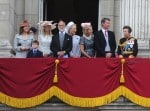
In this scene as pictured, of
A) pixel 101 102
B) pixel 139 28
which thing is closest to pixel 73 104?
pixel 101 102

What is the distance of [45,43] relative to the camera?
1681 centimetres

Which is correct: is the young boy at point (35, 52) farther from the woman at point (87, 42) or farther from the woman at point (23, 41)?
the woman at point (87, 42)

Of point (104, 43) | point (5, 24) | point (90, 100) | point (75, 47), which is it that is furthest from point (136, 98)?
point (5, 24)

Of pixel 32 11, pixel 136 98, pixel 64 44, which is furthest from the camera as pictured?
pixel 32 11

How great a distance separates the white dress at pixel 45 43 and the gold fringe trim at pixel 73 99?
1176 millimetres

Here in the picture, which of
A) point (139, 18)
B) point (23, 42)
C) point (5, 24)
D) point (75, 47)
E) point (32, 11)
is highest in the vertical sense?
point (32, 11)

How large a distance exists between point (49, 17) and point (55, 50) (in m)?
7.05

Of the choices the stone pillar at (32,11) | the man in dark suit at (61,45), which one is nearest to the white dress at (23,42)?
the man in dark suit at (61,45)

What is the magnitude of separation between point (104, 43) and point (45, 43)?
145cm

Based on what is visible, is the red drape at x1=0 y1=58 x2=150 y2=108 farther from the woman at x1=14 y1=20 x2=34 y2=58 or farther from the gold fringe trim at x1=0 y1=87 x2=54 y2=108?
the woman at x1=14 y1=20 x2=34 y2=58

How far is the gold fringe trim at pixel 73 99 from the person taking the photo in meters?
16.0

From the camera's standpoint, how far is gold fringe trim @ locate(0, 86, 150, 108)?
16.0 metres

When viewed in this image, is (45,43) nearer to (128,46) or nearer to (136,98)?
(128,46)

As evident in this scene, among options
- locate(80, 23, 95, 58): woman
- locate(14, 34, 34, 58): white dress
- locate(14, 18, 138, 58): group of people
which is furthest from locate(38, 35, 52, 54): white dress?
locate(80, 23, 95, 58): woman
